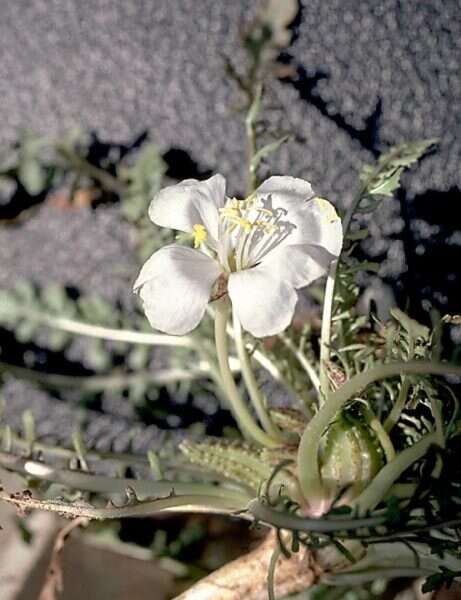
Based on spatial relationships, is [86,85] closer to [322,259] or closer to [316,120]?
[316,120]

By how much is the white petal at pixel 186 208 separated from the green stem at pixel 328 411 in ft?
0.49

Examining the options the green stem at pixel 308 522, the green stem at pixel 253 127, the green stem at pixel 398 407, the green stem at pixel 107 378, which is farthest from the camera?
the green stem at pixel 107 378

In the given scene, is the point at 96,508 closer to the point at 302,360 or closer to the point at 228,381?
the point at 228,381

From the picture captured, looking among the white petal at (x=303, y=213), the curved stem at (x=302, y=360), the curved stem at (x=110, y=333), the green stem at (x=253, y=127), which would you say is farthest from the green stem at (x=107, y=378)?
the white petal at (x=303, y=213)

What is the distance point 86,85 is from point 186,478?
1.37 ft

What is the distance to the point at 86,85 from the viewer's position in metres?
0.95

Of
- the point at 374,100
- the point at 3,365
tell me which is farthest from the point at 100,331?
the point at 374,100

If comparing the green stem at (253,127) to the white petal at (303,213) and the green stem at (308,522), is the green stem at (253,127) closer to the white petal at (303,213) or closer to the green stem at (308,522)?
the white petal at (303,213)

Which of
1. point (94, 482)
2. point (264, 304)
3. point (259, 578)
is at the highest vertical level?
point (264, 304)

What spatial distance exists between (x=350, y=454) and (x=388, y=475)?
0.04m

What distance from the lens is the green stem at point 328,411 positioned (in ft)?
1.88

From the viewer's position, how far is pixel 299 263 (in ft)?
2.09


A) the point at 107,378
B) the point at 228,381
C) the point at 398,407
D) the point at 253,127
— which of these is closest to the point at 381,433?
the point at 398,407

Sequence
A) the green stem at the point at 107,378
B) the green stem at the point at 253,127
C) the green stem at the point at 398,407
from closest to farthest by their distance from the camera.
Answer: the green stem at the point at 398,407 → the green stem at the point at 253,127 → the green stem at the point at 107,378
